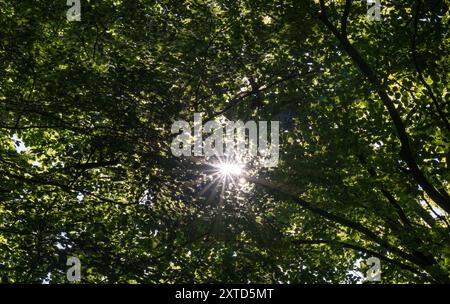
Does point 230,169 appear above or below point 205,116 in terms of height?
below

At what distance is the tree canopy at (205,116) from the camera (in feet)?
34.8

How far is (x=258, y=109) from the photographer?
12.9 meters

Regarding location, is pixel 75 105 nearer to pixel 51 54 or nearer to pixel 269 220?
pixel 51 54

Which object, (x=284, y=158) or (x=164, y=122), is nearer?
(x=164, y=122)

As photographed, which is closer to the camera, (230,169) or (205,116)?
(230,169)

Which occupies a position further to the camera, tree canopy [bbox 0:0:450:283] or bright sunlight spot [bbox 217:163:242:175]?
bright sunlight spot [bbox 217:163:242:175]

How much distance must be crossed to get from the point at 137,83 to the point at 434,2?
7.43m

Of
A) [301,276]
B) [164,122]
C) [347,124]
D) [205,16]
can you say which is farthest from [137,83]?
[301,276]

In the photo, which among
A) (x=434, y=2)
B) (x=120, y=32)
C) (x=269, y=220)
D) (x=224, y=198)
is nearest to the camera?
(x=434, y=2)

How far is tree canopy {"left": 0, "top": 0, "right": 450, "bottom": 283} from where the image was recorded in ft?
34.8

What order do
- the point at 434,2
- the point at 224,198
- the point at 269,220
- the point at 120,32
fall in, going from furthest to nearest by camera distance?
the point at 120,32 < the point at 269,220 < the point at 224,198 < the point at 434,2

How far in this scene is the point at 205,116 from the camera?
12680 millimetres

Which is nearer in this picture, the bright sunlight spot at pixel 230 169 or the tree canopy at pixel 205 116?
the tree canopy at pixel 205 116

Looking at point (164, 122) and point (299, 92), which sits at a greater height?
point (299, 92)
